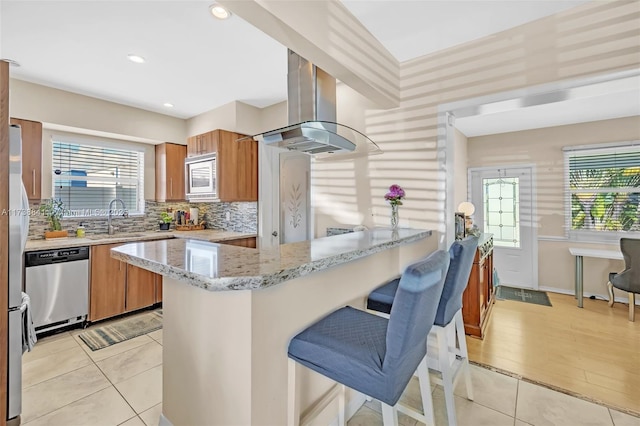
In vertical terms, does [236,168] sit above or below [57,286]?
above

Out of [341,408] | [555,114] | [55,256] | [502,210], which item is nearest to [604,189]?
[502,210]

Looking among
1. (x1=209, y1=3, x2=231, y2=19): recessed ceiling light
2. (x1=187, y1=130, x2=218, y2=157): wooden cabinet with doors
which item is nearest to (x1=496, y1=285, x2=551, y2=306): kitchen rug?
(x1=187, y1=130, x2=218, y2=157): wooden cabinet with doors

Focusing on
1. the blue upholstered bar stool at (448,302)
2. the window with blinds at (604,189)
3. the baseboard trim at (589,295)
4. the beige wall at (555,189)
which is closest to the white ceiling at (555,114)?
the beige wall at (555,189)

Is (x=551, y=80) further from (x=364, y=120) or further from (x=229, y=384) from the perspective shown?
(x=229, y=384)

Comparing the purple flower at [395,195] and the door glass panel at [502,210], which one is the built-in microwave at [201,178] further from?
the door glass panel at [502,210]

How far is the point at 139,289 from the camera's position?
3.45 metres

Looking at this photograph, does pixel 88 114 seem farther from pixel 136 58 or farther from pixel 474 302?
pixel 474 302

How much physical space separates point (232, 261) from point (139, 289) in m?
2.98

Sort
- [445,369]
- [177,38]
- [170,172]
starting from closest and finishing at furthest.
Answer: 1. [445,369]
2. [177,38]
3. [170,172]

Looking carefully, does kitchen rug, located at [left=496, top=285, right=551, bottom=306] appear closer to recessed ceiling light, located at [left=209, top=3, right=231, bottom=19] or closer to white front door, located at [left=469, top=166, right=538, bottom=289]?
white front door, located at [left=469, top=166, right=538, bottom=289]

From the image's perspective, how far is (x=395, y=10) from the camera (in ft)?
6.30

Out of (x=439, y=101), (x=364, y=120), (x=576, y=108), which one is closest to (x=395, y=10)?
(x=439, y=101)

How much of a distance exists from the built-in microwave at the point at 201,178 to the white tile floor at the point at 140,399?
197 cm

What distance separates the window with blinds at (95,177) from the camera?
3.51m
